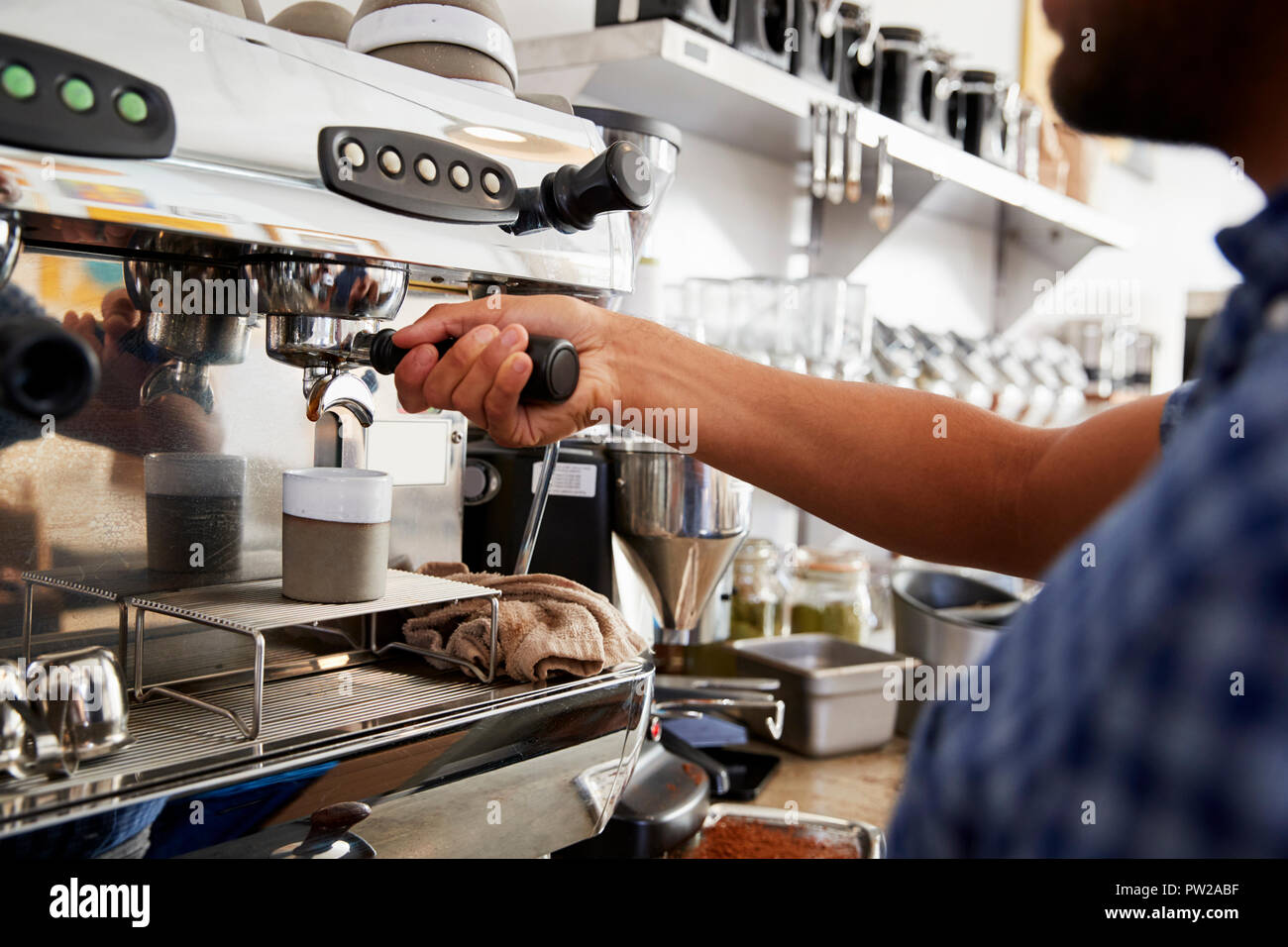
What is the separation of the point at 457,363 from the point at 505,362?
33 millimetres

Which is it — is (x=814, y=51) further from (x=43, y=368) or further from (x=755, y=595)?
(x=43, y=368)

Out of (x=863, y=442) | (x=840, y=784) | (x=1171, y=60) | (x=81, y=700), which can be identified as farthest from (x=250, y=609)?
(x=840, y=784)

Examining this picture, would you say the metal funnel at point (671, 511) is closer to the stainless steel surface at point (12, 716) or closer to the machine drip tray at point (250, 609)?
the machine drip tray at point (250, 609)

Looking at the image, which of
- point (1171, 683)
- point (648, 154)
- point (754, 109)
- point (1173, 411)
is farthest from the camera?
point (754, 109)

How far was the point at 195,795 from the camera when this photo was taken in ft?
1.65

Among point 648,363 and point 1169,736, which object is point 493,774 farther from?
point 1169,736

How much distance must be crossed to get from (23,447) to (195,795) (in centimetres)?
27

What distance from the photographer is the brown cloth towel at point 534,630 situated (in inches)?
26.9

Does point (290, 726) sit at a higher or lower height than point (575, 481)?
lower

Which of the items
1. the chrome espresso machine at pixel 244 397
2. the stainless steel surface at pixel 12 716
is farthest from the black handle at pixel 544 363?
the stainless steel surface at pixel 12 716

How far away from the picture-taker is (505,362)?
62 centimetres

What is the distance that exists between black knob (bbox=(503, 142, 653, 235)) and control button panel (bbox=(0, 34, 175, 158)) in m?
0.20

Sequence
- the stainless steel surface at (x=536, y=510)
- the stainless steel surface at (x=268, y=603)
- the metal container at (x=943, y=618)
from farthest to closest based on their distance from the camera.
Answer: the metal container at (x=943, y=618) → the stainless steel surface at (x=536, y=510) → the stainless steel surface at (x=268, y=603)

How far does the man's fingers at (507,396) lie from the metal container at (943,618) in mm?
712
